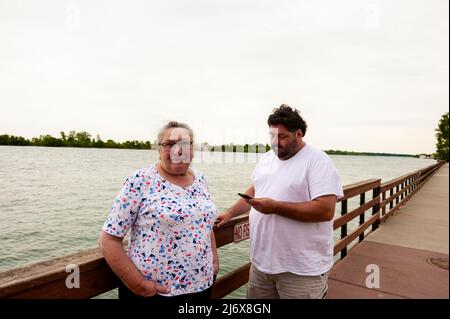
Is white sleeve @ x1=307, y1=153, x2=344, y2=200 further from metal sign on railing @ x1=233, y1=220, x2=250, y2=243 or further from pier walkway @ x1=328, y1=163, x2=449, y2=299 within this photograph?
pier walkway @ x1=328, y1=163, x2=449, y2=299

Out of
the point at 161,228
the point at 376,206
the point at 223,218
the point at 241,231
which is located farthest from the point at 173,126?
the point at 376,206

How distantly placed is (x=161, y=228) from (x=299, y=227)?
0.99 m

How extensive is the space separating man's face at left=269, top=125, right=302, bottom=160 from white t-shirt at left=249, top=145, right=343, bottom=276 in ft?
0.17

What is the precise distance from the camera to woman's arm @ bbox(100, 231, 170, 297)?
149 centimetres

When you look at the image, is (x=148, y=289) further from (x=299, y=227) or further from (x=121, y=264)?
(x=299, y=227)

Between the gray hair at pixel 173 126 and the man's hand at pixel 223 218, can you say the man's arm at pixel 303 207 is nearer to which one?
the man's hand at pixel 223 218

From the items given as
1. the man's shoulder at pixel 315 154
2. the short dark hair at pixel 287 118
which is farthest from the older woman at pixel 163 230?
the man's shoulder at pixel 315 154

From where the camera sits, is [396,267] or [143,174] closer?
[143,174]

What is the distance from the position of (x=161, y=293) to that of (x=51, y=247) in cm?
1107

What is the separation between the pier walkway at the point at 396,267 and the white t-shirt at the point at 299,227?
3.18ft

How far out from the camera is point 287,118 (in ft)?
7.01

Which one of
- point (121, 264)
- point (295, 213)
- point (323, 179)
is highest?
point (323, 179)
